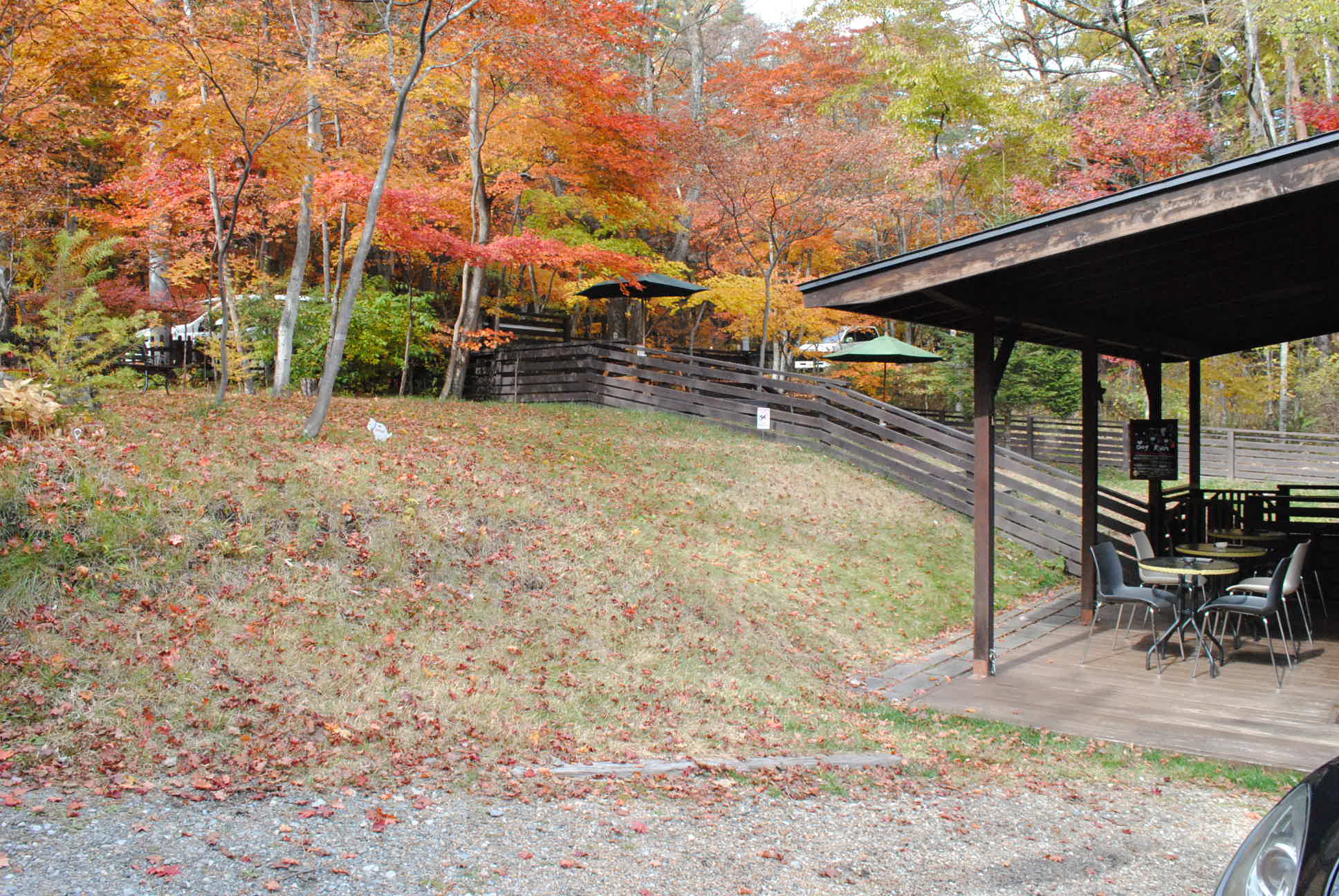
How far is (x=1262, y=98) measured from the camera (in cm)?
1838

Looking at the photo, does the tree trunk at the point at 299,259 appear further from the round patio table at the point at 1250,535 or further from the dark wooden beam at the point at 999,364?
the round patio table at the point at 1250,535

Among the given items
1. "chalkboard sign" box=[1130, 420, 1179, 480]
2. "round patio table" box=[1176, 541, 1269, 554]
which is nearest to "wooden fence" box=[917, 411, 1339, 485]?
"chalkboard sign" box=[1130, 420, 1179, 480]

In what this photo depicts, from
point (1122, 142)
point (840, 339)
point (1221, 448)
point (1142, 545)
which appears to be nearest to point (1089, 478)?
point (1142, 545)

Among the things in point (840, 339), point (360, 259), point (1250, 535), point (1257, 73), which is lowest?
point (1250, 535)

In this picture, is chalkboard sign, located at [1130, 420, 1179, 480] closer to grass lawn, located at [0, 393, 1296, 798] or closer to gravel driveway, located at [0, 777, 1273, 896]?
grass lawn, located at [0, 393, 1296, 798]

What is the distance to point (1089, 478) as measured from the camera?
9312mm

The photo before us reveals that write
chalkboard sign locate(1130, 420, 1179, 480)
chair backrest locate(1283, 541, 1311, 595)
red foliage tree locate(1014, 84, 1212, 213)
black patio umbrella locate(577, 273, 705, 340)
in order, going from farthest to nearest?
red foliage tree locate(1014, 84, 1212, 213)
black patio umbrella locate(577, 273, 705, 340)
chalkboard sign locate(1130, 420, 1179, 480)
chair backrest locate(1283, 541, 1311, 595)

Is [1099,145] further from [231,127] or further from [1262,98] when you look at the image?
[231,127]

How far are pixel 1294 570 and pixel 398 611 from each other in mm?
6579

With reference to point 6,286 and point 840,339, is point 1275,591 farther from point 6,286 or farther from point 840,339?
point 840,339

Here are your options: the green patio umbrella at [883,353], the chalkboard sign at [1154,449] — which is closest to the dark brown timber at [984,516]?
the chalkboard sign at [1154,449]

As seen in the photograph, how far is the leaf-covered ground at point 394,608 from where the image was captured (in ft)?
15.3

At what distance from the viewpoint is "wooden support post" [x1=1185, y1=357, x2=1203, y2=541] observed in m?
10.9

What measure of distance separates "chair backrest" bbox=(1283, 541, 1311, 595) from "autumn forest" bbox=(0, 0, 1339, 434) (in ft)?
27.1
